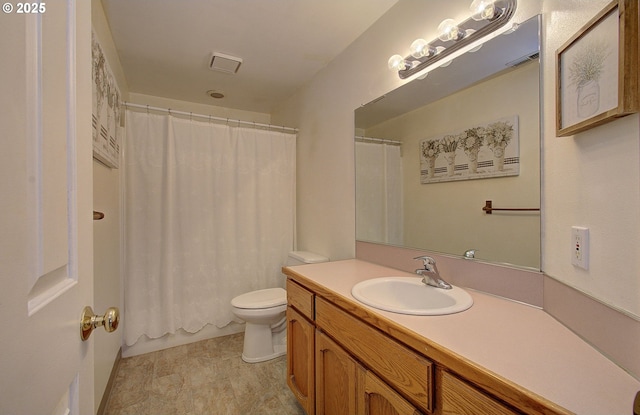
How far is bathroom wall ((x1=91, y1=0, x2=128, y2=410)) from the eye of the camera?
1454 millimetres

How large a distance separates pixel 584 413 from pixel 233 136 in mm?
2676

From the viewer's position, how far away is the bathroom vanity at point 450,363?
1.88ft

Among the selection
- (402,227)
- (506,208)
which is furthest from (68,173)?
(402,227)

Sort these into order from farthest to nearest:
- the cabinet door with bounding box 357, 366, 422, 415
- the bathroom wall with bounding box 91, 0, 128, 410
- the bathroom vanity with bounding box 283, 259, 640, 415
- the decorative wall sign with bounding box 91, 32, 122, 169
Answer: the bathroom wall with bounding box 91, 0, 128, 410 → the decorative wall sign with bounding box 91, 32, 122, 169 → the cabinet door with bounding box 357, 366, 422, 415 → the bathroom vanity with bounding box 283, 259, 640, 415

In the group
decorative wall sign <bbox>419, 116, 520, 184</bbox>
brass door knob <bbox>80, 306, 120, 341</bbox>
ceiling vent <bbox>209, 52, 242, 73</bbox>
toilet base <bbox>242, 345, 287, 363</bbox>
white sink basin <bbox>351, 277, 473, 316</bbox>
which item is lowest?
toilet base <bbox>242, 345, 287, 363</bbox>

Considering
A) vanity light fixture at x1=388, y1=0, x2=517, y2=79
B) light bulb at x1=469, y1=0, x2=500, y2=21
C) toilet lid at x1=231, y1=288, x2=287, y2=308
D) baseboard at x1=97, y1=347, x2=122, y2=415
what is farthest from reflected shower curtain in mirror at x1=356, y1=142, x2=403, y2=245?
baseboard at x1=97, y1=347, x2=122, y2=415

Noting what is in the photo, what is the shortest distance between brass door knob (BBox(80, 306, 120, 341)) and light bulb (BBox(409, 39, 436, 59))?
1621 mm

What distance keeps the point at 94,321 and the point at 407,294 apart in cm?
116

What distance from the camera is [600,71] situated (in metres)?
0.69

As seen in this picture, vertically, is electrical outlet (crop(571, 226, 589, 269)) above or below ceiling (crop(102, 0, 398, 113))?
below

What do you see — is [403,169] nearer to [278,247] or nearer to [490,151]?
[490,151]

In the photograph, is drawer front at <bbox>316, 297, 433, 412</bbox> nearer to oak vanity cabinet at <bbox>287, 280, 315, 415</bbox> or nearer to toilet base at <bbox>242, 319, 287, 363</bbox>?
oak vanity cabinet at <bbox>287, 280, 315, 415</bbox>

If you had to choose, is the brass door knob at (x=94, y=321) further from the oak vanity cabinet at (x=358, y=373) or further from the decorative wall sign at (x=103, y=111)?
the decorative wall sign at (x=103, y=111)

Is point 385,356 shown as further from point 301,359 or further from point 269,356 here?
point 269,356
